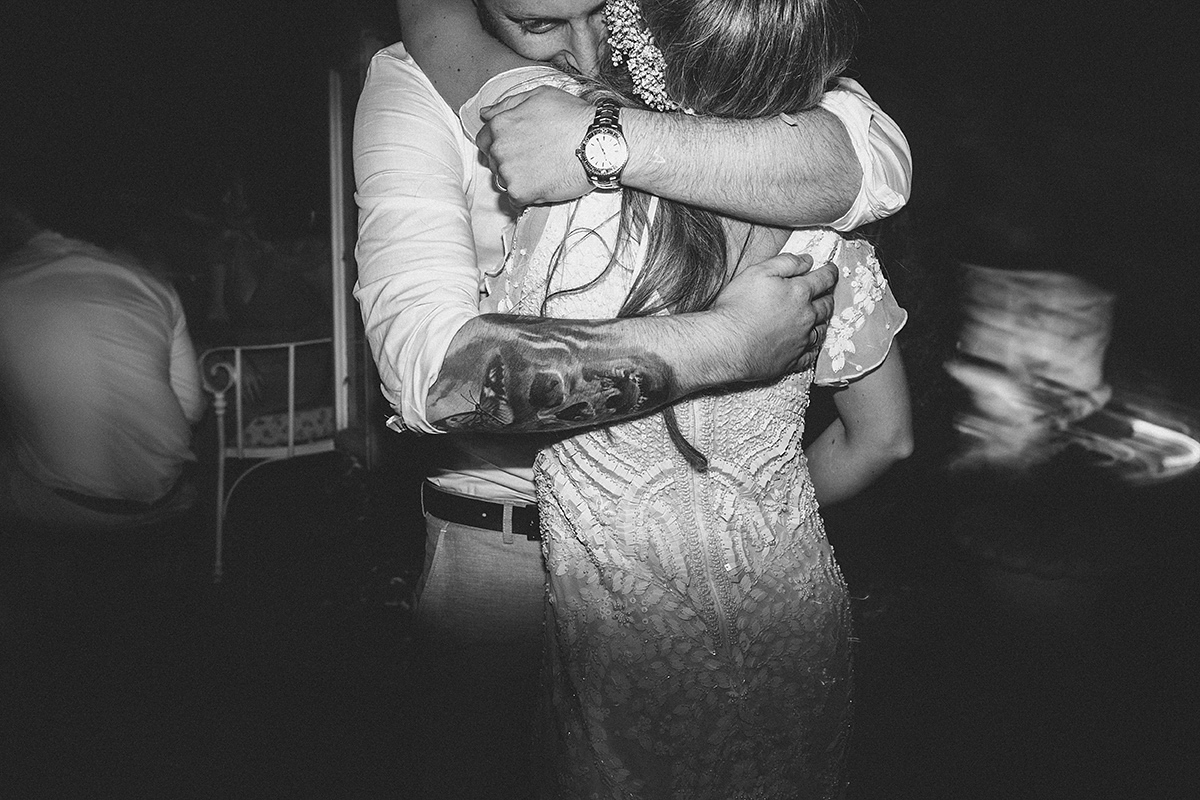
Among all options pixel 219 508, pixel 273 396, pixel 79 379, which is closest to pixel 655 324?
pixel 79 379

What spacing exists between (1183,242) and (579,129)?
295cm

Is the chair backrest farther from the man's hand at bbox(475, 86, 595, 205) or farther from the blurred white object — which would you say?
the man's hand at bbox(475, 86, 595, 205)

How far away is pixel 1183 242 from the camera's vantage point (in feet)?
9.75

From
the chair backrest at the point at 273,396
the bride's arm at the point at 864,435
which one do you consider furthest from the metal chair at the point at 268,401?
the bride's arm at the point at 864,435

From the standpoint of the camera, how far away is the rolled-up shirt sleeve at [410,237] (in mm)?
871

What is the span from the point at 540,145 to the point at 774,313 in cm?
28

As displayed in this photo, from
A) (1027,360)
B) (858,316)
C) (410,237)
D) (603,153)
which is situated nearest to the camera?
(603,153)

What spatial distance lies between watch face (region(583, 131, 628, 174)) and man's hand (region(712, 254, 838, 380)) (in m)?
0.17

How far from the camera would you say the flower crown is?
857 mm

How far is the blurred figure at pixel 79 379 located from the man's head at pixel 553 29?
2.09 meters

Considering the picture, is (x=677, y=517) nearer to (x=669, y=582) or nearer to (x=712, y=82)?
(x=669, y=582)

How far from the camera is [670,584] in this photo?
2.91ft

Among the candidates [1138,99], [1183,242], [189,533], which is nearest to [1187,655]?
[1183,242]

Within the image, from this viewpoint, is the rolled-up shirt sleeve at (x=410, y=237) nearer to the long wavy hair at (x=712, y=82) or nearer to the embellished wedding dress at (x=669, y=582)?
the embellished wedding dress at (x=669, y=582)
